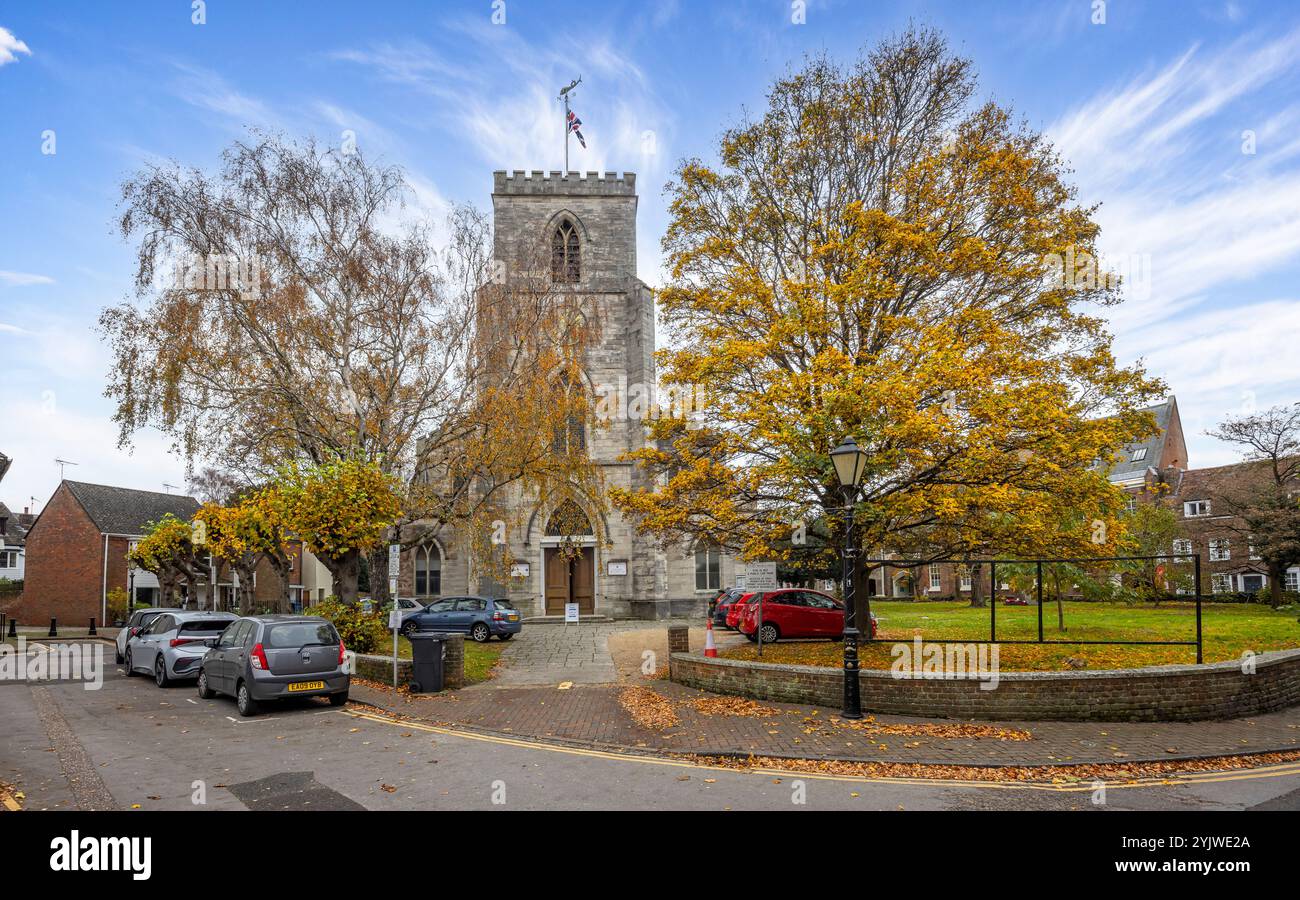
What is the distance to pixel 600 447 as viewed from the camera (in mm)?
35844

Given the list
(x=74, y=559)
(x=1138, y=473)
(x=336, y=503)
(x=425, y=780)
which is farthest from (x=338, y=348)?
(x=1138, y=473)

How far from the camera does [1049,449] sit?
12961 millimetres

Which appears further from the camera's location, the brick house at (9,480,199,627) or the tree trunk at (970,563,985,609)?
the tree trunk at (970,563,985,609)

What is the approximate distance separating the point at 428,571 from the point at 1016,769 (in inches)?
1177

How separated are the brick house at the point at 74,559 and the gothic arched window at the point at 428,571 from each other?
54.3 ft

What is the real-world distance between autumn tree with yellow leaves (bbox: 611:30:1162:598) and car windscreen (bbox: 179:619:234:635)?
9522 millimetres

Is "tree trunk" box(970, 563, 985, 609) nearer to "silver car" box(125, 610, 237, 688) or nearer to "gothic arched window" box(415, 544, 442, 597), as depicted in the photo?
"gothic arched window" box(415, 544, 442, 597)

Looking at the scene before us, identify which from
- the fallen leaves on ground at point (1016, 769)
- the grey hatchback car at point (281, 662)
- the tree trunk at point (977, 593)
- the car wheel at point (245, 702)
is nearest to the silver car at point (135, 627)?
the grey hatchback car at point (281, 662)

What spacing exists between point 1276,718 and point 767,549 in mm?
7762

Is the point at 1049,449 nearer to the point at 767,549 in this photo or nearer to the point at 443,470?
the point at 767,549

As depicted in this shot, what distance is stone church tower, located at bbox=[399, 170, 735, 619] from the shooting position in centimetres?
3419

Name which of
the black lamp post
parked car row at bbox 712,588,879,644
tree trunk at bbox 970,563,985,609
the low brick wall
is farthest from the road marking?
tree trunk at bbox 970,563,985,609
